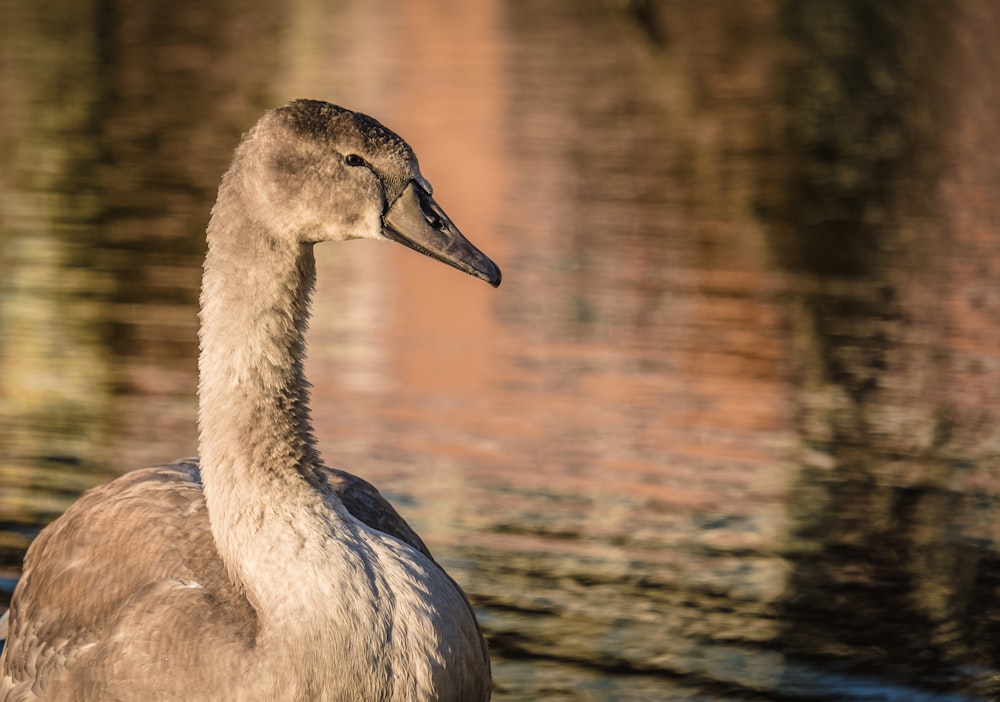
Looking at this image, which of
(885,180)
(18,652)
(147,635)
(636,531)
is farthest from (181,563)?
(885,180)

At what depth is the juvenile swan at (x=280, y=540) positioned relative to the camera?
5.43 metres

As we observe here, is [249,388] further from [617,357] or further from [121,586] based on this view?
[617,357]

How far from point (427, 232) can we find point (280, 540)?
3.61 feet

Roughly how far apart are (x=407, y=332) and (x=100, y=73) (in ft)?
47.0

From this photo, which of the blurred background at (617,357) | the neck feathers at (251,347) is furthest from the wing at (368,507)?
the blurred background at (617,357)

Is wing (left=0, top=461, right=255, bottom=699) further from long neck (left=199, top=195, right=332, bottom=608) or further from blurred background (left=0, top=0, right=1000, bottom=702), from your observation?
blurred background (left=0, top=0, right=1000, bottom=702)

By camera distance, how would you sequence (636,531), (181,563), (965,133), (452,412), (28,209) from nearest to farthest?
(181,563), (636,531), (452,412), (28,209), (965,133)

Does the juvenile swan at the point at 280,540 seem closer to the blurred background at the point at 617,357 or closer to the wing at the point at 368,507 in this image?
the wing at the point at 368,507

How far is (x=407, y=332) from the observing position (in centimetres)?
1235

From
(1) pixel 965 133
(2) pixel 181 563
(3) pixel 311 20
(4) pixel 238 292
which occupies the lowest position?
(2) pixel 181 563

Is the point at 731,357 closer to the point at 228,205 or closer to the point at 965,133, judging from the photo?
the point at 228,205

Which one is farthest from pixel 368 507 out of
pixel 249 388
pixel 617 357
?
pixel 617 357

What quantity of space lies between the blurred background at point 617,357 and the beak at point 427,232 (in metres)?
2.02

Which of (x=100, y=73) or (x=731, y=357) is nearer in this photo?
(x=731, y=357)
